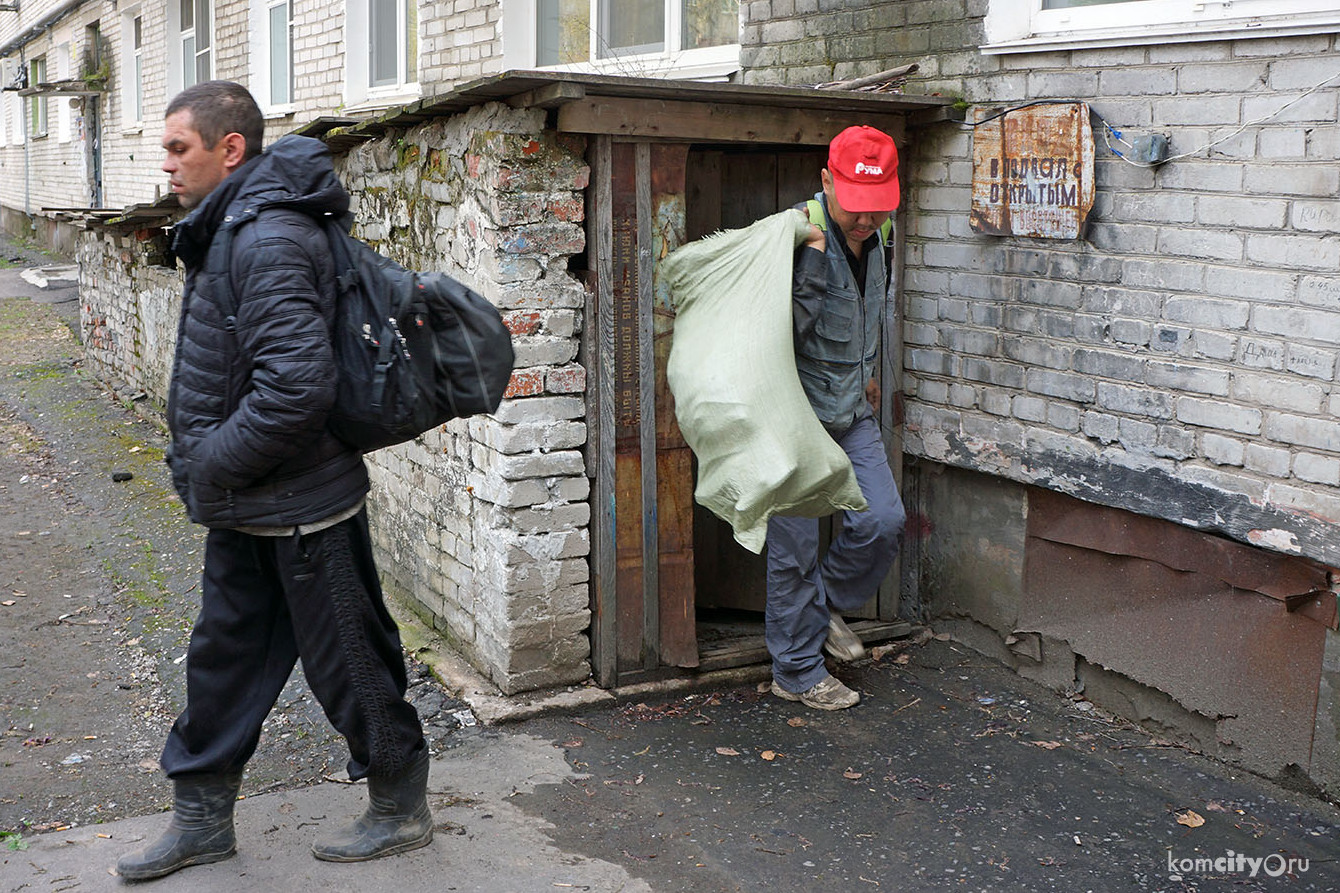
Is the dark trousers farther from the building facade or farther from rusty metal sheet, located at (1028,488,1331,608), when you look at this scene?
rusty metal sheet, located at (1028,488,1331,608)

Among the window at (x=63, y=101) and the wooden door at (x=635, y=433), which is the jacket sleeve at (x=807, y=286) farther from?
the window at (x=63, y=101)

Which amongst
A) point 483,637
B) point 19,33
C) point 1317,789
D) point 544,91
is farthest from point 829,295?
point 19,33

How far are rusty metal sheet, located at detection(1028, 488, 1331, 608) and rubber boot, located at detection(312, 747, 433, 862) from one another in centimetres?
241

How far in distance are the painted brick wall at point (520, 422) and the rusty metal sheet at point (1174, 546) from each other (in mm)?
1686

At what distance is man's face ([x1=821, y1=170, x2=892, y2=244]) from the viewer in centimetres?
411

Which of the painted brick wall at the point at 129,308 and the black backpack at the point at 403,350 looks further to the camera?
the painted brick wall at the point at 129,308

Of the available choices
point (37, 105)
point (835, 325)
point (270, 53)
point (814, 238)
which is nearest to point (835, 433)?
point (835, 325)

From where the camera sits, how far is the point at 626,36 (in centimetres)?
689

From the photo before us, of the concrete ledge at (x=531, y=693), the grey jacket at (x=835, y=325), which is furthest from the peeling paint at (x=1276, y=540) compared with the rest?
the concrete ledge at (x=531, y=693)

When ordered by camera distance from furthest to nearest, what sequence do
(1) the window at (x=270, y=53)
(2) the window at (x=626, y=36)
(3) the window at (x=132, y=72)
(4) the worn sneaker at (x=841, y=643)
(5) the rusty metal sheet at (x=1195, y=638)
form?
(3) the window at (x=132, y=72) < (1) the window at (x=270, y=53) < (2) the window at (x=626, y=36) < (4) the worn sneaker at (x=841, y=643) < (5) the rusty metal sheet at (x=1195, y=638)

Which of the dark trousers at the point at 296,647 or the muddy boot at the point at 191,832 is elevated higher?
the dark trousers at the point at 296,647

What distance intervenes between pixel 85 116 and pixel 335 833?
18.1 metres

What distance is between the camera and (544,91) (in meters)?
3.92

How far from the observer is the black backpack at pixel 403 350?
291 centimetres
